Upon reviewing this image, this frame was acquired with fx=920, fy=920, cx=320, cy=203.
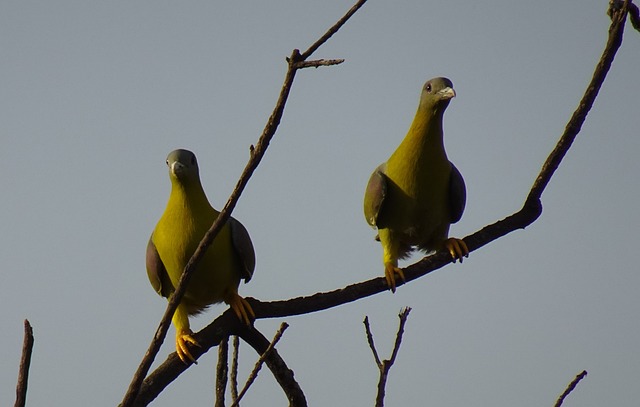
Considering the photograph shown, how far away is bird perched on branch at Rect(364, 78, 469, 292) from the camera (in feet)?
17.9

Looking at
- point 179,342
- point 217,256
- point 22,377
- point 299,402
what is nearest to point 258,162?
point 22,377

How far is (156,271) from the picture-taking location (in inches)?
199

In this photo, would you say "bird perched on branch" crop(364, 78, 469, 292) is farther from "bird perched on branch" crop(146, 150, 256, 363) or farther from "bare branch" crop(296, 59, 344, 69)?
"bare branch" crop(296, 59, 344, 69)

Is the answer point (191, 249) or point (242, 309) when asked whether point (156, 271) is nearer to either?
point (191, 249)

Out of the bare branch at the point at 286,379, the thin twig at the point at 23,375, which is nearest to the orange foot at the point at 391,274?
the bare branch at the point at 286,379

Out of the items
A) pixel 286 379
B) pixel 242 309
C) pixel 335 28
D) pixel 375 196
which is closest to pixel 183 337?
pixel 242 309

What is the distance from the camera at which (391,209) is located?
558cm

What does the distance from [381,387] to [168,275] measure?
2.19 m

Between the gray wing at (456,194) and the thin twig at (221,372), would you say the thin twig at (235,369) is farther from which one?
the gray wing at (456,194)

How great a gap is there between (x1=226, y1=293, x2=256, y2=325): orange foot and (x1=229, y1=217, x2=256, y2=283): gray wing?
0.45 meters

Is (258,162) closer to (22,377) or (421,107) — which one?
(22,377)

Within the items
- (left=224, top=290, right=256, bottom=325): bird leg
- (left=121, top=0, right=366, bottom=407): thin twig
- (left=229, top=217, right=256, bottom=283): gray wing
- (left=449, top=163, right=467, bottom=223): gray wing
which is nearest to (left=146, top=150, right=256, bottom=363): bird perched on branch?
(left=229, top=217, right=256, bottom=283): gray wing

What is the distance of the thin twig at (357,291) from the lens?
3594mm

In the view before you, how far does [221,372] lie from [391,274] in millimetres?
1712
